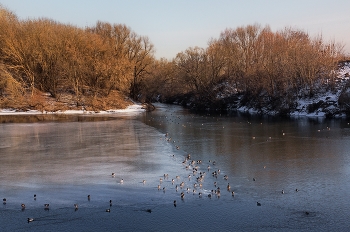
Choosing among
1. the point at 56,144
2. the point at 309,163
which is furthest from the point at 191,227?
the point at 56,144

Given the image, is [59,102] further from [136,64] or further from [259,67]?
[259,67]

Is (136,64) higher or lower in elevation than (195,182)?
higher

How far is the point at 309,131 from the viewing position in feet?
108

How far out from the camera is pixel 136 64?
78.1 meters

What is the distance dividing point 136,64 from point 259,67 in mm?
27323

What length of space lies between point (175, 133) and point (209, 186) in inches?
678

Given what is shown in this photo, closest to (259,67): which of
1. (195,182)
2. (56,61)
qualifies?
(56,61)

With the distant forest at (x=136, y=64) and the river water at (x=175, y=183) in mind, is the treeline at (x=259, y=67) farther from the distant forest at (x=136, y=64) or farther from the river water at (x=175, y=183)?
→ the river water at (x=175, y=183)

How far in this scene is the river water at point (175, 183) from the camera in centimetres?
1180

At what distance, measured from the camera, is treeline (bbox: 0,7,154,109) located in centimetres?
5853

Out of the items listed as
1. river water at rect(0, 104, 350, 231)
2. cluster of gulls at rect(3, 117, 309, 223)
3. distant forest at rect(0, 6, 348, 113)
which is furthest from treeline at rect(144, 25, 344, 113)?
cluster of gulls at rect(3, 117, 309, 223)

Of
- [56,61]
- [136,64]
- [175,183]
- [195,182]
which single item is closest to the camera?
[175,183]

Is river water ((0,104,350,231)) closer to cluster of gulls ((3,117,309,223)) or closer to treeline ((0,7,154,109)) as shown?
cluster of gulls ((3,117,309,223))

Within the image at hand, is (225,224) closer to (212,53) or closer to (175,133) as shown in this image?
(175,133)
